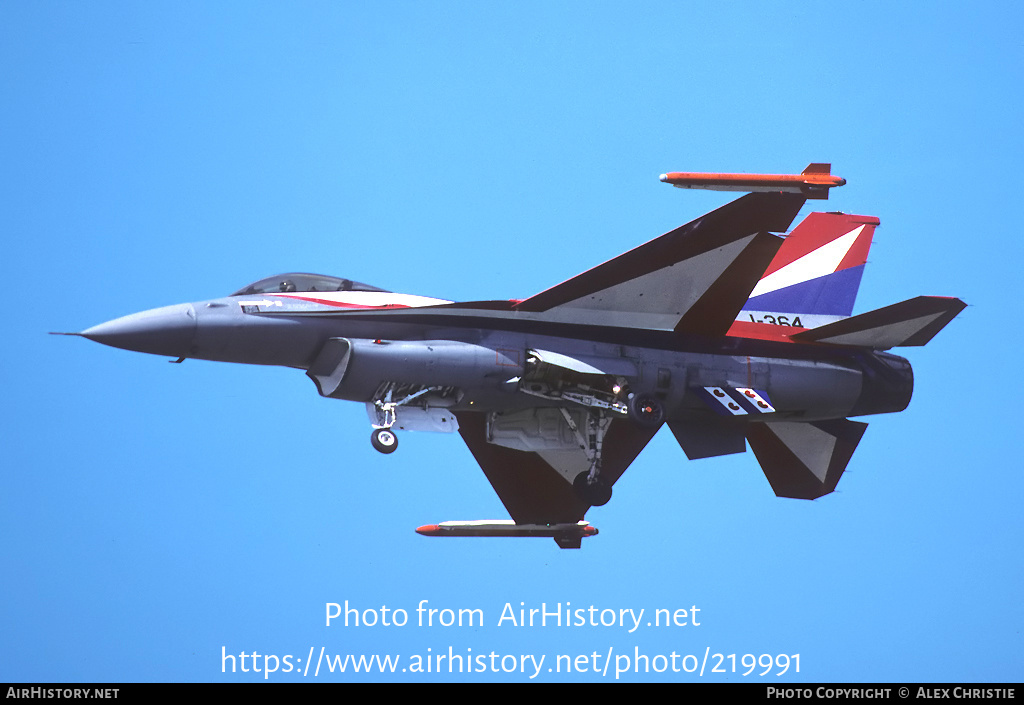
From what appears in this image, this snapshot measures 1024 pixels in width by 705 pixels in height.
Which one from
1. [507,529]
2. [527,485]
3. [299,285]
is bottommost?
[507,529]

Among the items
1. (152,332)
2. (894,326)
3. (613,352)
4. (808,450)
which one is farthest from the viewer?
(808,450)

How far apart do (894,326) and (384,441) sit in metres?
6.86

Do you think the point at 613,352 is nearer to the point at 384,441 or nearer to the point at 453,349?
the point at 453,349

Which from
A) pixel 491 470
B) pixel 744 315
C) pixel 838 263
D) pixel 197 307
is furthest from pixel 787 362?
pixel 197 307

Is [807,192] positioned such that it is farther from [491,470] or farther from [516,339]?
[491,470]

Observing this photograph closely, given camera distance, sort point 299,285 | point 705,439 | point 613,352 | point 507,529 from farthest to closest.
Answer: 1. point 507,529
2. point 705,439
3. point 613,352
4. point 299,285

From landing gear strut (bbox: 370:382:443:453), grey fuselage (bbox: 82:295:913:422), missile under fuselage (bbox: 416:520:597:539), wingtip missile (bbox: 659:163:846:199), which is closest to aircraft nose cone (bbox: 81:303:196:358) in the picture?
grey fuselage (bbox: 82:295:913:422)

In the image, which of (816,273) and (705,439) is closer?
(705,439)

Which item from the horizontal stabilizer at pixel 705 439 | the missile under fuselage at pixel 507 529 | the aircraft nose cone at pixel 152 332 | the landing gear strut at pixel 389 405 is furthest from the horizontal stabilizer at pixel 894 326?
the aircraft nose cone at pixel 152 332

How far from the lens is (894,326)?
22078mm

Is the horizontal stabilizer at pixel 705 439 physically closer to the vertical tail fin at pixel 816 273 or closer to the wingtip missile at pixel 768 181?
the vertical tail fin at pixel 816 273

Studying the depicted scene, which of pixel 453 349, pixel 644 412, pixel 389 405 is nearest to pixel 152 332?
pixel 389 405

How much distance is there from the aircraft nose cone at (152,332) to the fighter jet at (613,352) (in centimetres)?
2

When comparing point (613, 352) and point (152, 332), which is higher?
point (152, 332)
